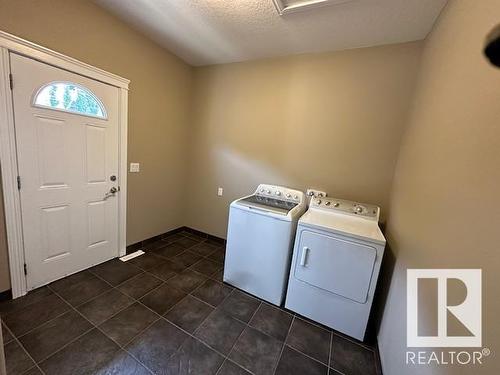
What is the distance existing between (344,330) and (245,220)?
4.15 feet

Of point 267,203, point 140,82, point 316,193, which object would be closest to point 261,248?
point 267,203

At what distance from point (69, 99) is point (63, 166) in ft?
2.03

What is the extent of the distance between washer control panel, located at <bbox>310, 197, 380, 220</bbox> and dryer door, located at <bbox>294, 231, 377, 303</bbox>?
55 cm

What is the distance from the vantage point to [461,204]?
90 centimetres

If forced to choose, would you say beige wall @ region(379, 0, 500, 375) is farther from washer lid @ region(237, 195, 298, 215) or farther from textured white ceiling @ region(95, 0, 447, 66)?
washer lid @ region(237, 195, 298, 215)

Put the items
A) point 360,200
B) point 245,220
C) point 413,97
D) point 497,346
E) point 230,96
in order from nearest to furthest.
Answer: point 497,346, point 413,97, point 245,220, point 360,200, point 230,96

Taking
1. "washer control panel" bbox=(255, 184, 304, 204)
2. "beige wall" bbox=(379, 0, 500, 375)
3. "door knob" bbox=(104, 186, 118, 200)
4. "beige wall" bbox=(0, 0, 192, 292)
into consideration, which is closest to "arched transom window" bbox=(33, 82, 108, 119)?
"beige wall" bbox=(0, 0, 192, 292)

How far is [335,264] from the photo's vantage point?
1721 mm

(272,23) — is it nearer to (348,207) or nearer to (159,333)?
(348,207)

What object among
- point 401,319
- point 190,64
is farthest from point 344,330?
point 190,64

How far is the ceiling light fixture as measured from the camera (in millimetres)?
1589

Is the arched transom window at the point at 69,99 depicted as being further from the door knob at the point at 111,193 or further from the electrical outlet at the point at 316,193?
the electrical outlet at the point at 316,193

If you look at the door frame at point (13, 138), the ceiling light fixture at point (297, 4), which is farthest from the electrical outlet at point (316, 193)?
the door frame at point (13, 138)

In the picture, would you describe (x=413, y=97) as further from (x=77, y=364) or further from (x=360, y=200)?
(x=77, y=364)
